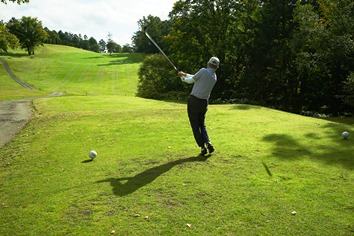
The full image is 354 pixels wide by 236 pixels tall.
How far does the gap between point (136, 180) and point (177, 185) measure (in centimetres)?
101

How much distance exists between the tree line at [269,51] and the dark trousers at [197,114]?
16.6 m

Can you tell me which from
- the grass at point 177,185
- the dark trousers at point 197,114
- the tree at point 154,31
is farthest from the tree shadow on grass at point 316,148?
the tree at point 154,31

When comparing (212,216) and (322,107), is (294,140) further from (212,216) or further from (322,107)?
(322,107)

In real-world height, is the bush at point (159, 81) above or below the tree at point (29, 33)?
below

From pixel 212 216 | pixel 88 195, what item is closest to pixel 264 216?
pixel 212 216

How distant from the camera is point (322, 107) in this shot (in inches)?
1139

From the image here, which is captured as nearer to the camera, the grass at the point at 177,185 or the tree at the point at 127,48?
the grass at the point at 177,185

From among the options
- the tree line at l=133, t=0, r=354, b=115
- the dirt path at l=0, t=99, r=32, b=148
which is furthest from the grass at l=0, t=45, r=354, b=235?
the tree line at l=133, t=0, r=354, b=115

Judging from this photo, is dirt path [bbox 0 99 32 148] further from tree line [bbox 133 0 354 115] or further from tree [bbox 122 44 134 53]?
tree [bbox 122 44 134 53]

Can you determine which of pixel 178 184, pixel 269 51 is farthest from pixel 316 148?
pixel 269 51

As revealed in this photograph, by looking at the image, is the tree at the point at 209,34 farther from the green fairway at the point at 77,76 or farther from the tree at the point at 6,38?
the tree at the point at 6,38

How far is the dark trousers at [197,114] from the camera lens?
844cm

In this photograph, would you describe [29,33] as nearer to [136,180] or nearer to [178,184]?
[136,180]

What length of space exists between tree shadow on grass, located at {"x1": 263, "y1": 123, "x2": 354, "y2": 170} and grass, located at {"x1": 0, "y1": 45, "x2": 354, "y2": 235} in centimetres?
3
